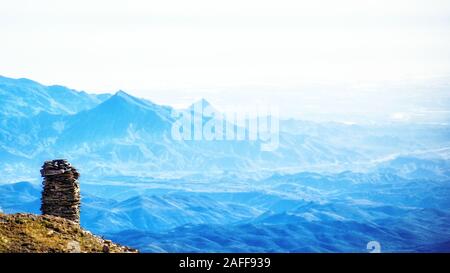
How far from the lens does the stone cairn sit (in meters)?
43.9

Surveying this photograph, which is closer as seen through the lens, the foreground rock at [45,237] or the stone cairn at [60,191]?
the foreground rock at [45,237]

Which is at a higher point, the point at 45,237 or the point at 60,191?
the point at 60,191

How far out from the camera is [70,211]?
44219 millimetres

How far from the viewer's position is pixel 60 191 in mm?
44125

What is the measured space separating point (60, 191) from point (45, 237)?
856cm

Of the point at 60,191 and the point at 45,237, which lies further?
the point at 60,191

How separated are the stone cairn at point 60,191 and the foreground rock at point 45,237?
5393 millimetres

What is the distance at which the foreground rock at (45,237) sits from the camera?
34.3m

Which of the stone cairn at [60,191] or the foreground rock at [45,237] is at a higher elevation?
the stone cairn at [60,191]

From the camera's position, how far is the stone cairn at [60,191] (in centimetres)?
4394

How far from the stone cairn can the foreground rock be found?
17.7ft

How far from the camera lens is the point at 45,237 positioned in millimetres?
35719
